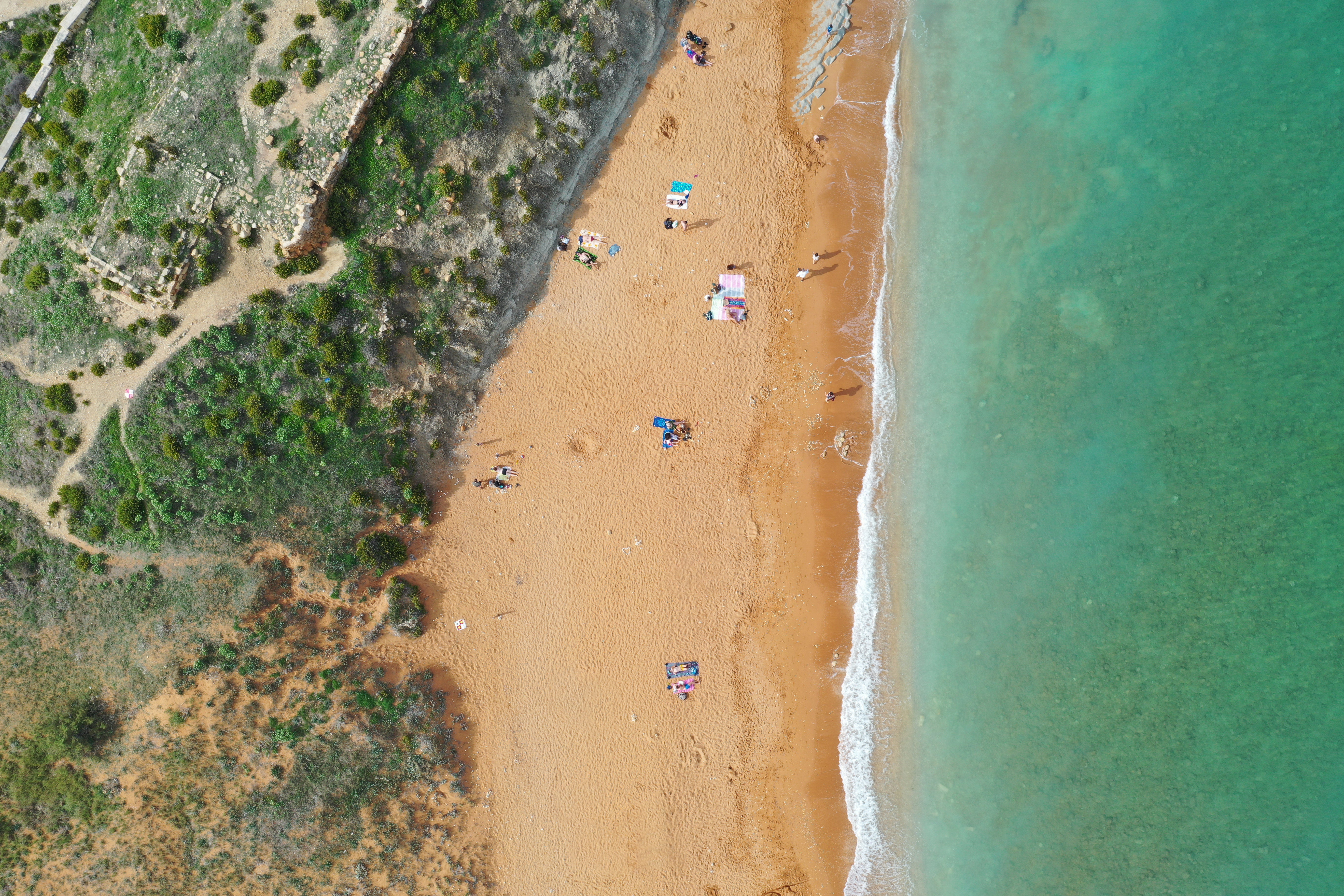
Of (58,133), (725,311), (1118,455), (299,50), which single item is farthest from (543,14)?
(1118,455)

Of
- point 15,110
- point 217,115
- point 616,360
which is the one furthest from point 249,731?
point 15,110

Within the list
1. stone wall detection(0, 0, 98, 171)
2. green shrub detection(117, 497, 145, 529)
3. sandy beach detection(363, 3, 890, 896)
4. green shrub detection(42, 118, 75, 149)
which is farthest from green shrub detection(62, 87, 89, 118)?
sandy beach detection(363, 3, 890, 896)

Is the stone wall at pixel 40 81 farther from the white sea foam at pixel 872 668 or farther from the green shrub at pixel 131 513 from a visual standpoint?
the white sea foam at pixel 872 668

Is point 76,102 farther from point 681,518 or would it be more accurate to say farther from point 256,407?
point 681,518

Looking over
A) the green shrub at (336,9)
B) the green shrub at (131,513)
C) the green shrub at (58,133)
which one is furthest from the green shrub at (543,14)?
the green shrub at (131,513)

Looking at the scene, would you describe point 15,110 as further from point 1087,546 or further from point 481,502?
point 1087,546
